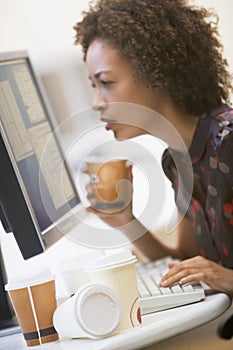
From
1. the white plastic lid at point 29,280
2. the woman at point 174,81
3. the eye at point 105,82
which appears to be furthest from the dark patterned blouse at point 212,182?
the white plastic lid at point 29,280

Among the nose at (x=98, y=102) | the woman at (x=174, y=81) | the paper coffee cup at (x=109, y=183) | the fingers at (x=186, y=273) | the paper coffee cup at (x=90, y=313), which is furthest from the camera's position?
the nose at (x=98, y=102)

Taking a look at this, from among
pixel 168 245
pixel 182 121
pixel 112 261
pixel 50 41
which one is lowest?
pixel 168 245

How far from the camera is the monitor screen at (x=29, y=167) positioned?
1342 millimetres

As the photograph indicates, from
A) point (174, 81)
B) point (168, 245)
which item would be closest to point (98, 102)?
point (174, 81)

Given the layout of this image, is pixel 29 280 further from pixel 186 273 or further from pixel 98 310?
pixel 186 273

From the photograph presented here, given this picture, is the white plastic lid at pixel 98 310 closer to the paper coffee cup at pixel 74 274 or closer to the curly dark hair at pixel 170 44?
the paper coffee cup at pixel 74 274

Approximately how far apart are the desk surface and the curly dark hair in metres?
0.82

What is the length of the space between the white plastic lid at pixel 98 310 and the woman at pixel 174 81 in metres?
0.77

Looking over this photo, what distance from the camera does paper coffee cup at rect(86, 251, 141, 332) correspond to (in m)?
1.25

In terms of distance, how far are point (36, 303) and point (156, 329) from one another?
189 millimetres

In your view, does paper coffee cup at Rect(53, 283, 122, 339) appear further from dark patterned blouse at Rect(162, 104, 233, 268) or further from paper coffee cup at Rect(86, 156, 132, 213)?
dark patterned blouse at Rect(162, 104, 233, 268)

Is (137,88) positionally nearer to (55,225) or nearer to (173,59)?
(173,59)

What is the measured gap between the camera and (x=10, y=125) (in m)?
1.48

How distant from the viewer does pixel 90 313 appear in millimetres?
1176
